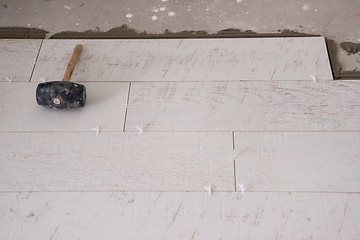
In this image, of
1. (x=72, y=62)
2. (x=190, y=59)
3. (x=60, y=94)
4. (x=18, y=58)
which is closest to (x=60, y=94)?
(x=60, y=94)

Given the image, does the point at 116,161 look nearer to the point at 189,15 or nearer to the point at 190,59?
the point at 190,59

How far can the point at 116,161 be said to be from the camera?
6.15ft

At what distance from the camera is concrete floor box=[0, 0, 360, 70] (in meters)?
2.47

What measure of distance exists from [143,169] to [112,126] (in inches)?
12.5

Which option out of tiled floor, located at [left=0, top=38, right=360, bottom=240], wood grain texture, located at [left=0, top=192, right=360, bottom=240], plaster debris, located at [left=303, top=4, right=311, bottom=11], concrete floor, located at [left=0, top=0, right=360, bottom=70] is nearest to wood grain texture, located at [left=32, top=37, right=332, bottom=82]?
tiled floor, located at [left=0, top=38, right=360, bottom=240]

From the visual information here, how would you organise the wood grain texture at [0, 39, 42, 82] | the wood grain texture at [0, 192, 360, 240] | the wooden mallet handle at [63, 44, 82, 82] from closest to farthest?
1. the wood grain texture at [0, 192, 360, 240]
2. the wooden mallet handle at [63, 44, 82, 82]
3. the wood grain texture at [0, 39, 42, 82]

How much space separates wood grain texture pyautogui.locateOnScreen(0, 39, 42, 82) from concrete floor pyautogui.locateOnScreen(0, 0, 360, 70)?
7.3 inches

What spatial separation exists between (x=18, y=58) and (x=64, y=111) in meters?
0.55

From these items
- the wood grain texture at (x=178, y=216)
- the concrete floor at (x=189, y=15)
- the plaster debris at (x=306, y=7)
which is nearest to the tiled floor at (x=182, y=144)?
the wood grain texture at (x=178, y=216)

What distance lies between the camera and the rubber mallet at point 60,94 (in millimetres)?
1938

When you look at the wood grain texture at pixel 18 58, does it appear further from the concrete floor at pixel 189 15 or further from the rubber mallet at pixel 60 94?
the rubber mallet at pixel 60 94

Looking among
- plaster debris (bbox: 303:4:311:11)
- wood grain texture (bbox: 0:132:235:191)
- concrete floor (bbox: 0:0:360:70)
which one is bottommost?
wood grain texture (bbox: 0:132:235:191)

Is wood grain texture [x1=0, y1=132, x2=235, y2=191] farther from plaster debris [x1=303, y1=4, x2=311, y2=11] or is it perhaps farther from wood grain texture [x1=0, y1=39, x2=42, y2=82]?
plaster debris [x1=303, y1=4, x2=311, y2=11]

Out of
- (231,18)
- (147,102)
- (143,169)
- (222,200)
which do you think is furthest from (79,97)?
(231,18)
